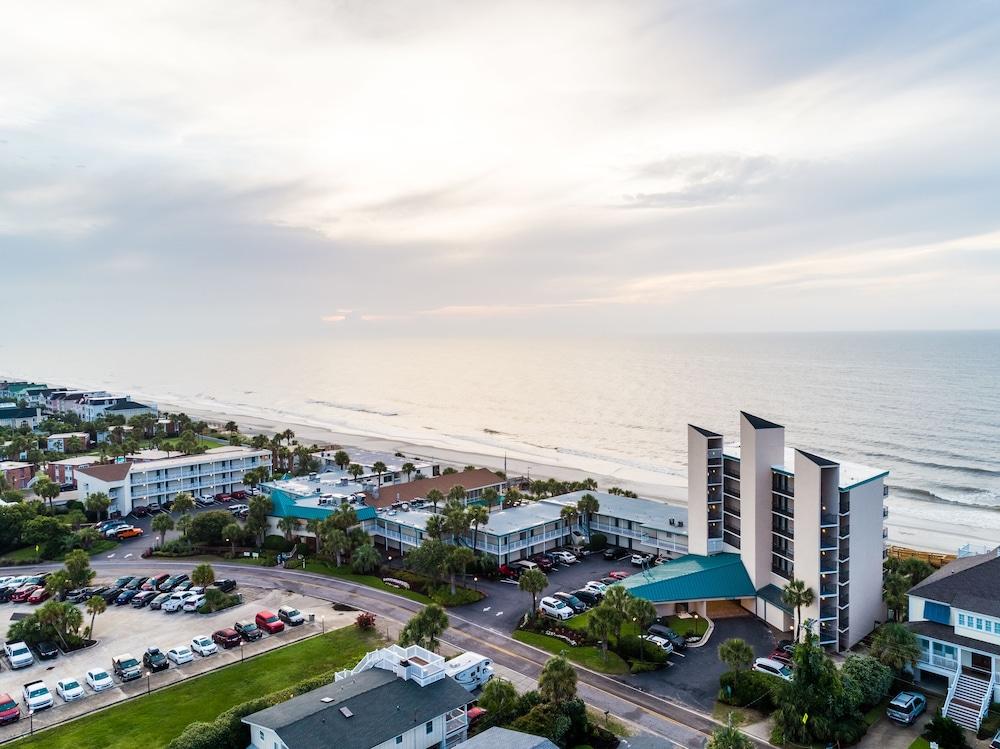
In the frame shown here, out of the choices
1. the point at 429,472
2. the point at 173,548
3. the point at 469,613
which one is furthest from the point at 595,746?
the point at 429,472

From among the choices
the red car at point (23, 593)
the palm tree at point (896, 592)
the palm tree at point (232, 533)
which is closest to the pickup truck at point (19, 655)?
the red car at point (23, 593)

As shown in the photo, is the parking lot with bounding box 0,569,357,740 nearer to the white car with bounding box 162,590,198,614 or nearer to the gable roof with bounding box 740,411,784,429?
the white car with bounding box 162,590,198,614

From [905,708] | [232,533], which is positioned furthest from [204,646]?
[905,708]

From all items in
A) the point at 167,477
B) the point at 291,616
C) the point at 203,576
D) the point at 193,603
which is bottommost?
the point at 193,603

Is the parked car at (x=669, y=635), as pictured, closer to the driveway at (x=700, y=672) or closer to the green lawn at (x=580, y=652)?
the driveway at (x=700, y=672)

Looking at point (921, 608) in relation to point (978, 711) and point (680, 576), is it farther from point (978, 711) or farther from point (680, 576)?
point (680, 576)

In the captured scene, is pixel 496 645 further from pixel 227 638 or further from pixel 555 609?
pixel 227 638
